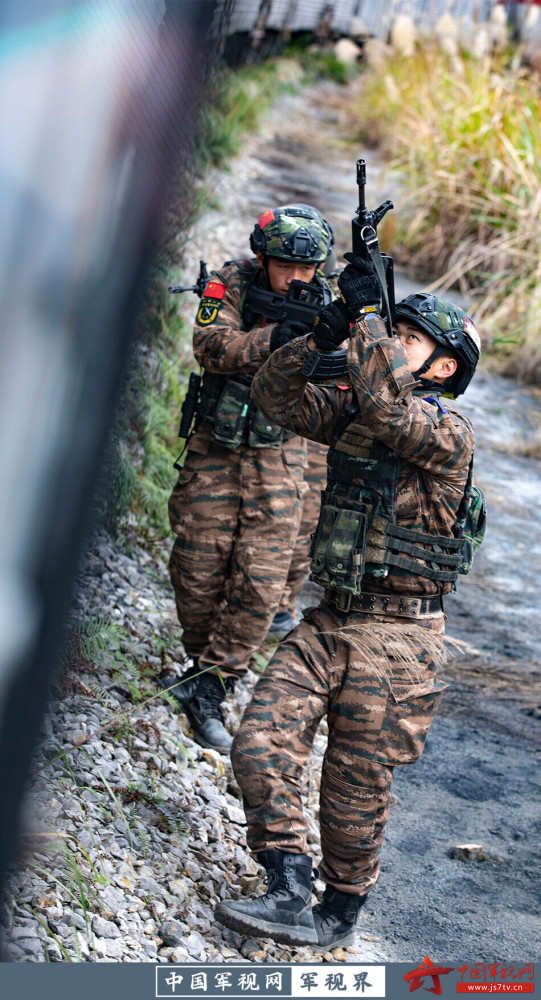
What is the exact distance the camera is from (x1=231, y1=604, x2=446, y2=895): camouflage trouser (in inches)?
96.4

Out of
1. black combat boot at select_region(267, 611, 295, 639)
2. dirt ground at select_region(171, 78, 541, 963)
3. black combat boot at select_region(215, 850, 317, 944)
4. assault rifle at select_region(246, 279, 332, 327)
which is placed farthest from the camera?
black combat boot at select_region(267, 611, 295, 639)

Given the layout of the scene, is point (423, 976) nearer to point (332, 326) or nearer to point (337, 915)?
point (337, 915)

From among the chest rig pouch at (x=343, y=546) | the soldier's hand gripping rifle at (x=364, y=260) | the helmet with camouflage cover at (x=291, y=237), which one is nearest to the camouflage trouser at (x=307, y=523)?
the helmet with camouflage cover at (x=291, y=237)

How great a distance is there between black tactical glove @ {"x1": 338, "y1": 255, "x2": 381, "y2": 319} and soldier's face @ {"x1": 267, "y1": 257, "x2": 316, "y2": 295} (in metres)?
1.07

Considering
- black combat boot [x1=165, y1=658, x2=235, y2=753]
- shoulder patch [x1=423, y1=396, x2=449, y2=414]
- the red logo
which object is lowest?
the red logo

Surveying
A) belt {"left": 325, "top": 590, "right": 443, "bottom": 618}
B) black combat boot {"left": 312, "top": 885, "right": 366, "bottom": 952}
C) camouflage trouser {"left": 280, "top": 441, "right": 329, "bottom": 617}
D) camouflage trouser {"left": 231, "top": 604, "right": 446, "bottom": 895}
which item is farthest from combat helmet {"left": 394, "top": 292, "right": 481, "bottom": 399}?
camouflage trouser {"left": 280, "top": 441, "right": 329, "bottom": 617}

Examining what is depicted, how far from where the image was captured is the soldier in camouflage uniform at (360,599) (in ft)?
7.95

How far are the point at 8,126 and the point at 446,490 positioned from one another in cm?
231

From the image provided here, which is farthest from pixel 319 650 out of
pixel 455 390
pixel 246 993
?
pixel 246 993

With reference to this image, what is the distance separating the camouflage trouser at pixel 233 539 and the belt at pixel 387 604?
0.90 meters

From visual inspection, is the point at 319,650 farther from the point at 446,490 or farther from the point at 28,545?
the point at 28,545

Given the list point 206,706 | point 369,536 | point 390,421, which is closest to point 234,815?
point 206,706

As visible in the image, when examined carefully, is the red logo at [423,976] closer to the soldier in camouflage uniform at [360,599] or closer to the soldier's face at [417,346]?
the soldier in camouflage uniform at [360,599]

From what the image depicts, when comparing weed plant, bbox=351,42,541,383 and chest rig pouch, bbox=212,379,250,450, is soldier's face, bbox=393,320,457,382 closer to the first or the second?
chest rig pouch, bbox=212,379,250,450
